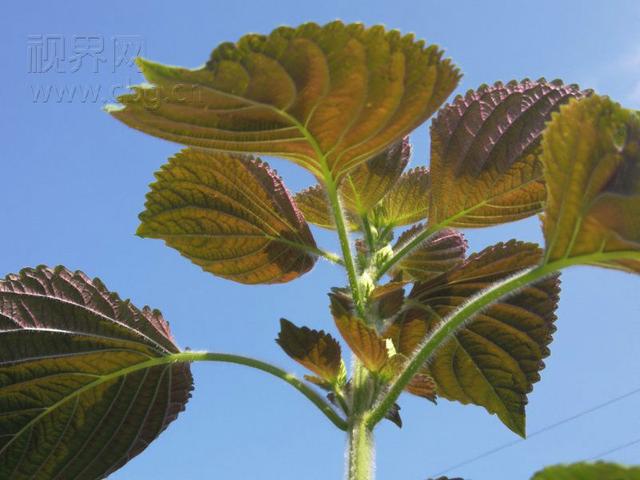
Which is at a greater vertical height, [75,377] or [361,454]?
[75,377]

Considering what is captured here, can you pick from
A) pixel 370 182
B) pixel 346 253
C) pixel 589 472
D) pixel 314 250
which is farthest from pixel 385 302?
pixel 589 472

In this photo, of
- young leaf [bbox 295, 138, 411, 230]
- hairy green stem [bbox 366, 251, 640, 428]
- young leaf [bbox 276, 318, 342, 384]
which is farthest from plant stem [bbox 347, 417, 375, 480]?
young leaf [bbox 295, 138, 411, 230]

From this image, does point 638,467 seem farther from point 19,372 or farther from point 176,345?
point 19,372

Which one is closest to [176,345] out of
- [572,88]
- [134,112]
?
[134,112]

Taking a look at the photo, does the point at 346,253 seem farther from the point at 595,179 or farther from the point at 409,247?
the point at 595,179

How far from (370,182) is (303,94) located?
421 mm

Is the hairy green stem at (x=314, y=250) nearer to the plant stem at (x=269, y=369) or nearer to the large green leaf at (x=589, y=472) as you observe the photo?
the plant stem at (x=269, y=369)

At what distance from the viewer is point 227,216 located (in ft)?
4.91

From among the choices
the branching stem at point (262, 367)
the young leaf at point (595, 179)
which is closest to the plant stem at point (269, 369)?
the branching stem at point (262, 367)

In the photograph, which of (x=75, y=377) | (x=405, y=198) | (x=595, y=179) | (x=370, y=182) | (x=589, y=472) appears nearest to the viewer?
(x=589, y=472)

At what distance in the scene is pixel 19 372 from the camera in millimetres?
1443

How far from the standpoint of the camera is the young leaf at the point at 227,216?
146 cm

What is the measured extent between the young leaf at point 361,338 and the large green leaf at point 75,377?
0.45 metres

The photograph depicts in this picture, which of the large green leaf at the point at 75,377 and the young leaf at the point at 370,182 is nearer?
the large green leaf at the point at 75,377
